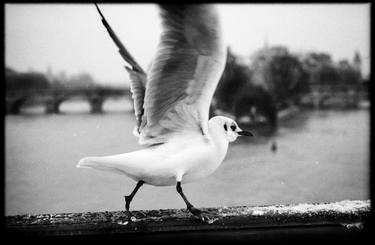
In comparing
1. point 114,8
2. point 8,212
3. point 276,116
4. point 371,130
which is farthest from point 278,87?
point 8,212

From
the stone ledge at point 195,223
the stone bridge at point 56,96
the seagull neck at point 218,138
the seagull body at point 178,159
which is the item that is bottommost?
the stone ledge at point 195,223

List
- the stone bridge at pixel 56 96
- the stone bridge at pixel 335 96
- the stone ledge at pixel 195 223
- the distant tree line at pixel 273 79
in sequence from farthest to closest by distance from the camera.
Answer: the stone bridge at pixel 335 96, the distant tree line at pixel 273 79, the stone bridge at pixel 56 96, the stone ledge at pixel 195 223

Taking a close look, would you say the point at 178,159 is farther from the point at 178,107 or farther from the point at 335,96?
the point at 335,96

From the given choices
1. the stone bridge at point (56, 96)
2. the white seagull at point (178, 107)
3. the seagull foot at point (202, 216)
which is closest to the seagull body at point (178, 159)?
the white seagull at point (178, 107)

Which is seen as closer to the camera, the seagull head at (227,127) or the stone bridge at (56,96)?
the seagull head at (227,127)

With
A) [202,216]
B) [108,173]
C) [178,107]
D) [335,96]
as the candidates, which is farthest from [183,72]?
[335,96]

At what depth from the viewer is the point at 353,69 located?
2.90 m

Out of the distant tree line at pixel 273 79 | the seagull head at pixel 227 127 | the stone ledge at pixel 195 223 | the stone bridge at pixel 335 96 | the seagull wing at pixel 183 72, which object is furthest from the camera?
the stone bridge at pixel 335 96

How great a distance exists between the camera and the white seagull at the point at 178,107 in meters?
1.75

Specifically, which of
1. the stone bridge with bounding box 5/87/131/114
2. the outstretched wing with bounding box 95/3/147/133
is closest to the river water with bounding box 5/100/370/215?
the stone bridge with bounding box 5/87/131/114

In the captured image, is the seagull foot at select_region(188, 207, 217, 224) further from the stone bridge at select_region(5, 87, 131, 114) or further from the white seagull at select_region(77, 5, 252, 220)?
the stone bridge at select_region(5, 87, 131, 114)

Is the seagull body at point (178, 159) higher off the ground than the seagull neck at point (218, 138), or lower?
lower

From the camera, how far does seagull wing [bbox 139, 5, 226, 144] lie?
1.73 meters

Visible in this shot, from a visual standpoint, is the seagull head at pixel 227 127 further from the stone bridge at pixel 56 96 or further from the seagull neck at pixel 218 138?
the stone bridge at pixel 56 96
